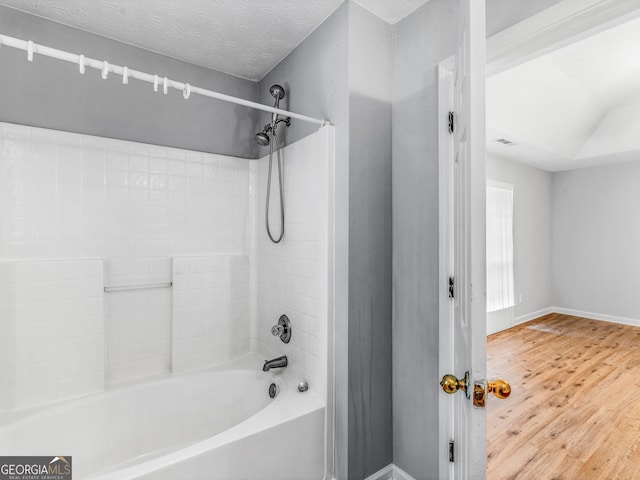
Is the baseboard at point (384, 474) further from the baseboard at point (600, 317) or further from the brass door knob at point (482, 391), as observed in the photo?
the baseboard at point (600, 317)

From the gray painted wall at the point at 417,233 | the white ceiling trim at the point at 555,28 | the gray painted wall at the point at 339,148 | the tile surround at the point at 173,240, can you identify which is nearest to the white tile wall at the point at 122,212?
the tile surround at the point at 173,240

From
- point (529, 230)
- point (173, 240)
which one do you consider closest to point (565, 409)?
point (173, 240)

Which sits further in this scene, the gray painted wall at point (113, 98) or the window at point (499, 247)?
the window at point (499, 247)

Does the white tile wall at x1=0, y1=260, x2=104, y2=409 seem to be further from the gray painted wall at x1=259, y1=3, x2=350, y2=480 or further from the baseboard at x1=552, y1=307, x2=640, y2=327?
the baseboard at x1=552, y1=307, x2=640, y2=327

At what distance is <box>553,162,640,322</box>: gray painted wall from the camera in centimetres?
488

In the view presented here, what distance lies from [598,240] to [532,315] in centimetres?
162

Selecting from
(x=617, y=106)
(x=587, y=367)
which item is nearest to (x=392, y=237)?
(x=587, y=367)

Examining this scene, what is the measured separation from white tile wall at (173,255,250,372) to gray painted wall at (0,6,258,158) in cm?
80

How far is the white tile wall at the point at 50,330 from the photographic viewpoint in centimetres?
159

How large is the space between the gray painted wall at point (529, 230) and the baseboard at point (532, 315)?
0.04 metres

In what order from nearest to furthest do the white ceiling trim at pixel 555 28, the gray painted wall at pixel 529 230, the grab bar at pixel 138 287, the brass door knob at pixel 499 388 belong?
1. the brass door knob at pixel 499 388
2. the white ceiling trim at pixel 555 28
3. the grab bar at pixel 138 287
4. the gray painted wall at pixel 529 230

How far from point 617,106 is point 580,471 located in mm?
4455

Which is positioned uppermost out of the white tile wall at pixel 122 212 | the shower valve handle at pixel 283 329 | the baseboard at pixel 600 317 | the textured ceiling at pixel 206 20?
the textured ceiling at pixel 206 20

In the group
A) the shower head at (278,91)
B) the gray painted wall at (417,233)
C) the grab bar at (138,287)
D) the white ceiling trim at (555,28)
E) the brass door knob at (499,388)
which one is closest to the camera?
the brass door knob at (499,388)
